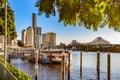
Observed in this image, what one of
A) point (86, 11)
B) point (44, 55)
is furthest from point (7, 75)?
point (44, 55)

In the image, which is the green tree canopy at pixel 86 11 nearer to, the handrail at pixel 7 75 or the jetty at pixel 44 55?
the handrail at pixel 7 75

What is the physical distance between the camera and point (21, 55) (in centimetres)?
9319

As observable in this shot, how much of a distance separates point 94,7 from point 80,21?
1.78 metres

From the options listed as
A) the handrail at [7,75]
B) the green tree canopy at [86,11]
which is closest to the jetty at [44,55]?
the handrail at [7,75]

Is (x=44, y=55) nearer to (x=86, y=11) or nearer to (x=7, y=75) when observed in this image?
(x=7, y=75)

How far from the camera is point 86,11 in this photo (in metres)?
10.4

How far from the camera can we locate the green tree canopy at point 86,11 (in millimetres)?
9305

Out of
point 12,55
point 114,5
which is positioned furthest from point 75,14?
point 12,55

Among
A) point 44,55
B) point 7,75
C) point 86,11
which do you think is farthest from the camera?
point 44,55

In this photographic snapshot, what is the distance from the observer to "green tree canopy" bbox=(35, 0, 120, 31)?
930 cm

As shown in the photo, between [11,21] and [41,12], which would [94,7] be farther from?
[11,21]

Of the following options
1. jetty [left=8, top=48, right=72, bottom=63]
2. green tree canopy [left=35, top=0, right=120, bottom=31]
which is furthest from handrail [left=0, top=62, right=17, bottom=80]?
jetty [left=8, top=48, right=72, bottom=63]

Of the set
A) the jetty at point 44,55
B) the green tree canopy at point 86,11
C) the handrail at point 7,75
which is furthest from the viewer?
the jetty at point 44,55

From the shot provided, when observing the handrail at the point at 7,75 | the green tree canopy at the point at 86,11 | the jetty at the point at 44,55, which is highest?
the green tree canopy at the point at 86,11
